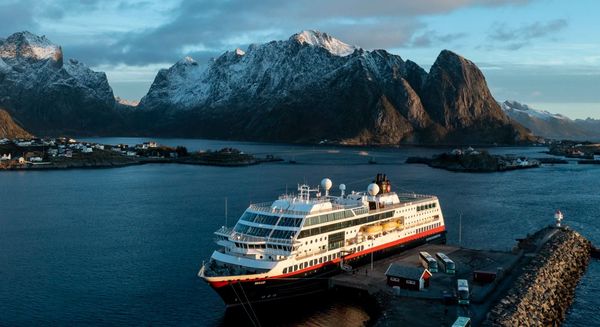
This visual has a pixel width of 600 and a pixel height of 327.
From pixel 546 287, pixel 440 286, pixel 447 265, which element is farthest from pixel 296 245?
pixel 546 287

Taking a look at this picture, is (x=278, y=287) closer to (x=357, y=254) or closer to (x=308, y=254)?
(x=308, y=254)

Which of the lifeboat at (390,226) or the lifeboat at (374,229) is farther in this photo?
the lifeboat at (390,226)

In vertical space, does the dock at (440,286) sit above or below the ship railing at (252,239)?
below

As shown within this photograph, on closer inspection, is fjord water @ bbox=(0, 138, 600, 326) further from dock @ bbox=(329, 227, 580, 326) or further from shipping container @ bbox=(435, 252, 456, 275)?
shipping container @ bbox=(435, 252, 456, 275)

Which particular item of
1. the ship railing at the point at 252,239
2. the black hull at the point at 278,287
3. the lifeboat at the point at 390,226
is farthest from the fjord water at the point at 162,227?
the lifeboat at the point at 390,226

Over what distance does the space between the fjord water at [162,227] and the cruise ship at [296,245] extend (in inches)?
98.3

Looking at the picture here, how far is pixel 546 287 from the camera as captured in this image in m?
47.8

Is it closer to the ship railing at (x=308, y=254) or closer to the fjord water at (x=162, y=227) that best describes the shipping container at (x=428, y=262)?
the fjord water at (x=162, y=227)

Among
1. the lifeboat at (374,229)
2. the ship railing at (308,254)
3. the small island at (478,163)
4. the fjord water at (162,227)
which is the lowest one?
the fjord water at (162,227)

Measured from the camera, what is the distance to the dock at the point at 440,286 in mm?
41562

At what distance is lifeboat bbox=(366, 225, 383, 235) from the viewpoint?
5484 cm

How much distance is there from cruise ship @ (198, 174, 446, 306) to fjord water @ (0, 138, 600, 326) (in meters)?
2.50

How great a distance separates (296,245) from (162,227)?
3672cm

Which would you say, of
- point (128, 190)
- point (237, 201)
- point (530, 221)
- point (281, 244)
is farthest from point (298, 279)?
point (128, 190)
